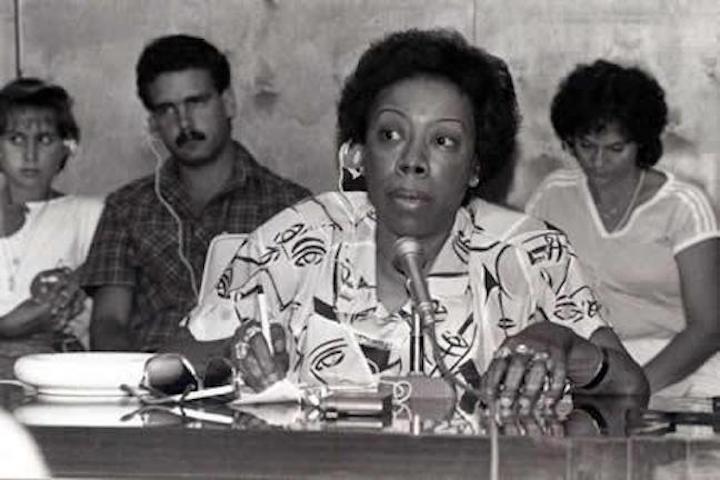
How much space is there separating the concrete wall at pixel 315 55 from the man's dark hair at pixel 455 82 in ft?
4.38

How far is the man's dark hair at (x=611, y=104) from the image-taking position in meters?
4.94

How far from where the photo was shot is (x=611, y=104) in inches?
196

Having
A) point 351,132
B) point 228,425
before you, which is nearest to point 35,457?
point 228,425

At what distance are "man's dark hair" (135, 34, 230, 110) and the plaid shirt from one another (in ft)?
0.70

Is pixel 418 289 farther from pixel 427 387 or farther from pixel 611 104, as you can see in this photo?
pixel 611 104

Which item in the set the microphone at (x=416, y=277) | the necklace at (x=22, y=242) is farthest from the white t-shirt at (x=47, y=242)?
the microphone at (x=416, y=277)

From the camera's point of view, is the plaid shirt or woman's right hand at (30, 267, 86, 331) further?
woman's right hand at (30, 267, 86, 331)

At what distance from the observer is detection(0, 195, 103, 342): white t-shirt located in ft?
16.7

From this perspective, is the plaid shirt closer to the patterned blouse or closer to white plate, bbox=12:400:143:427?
the patterned blouse

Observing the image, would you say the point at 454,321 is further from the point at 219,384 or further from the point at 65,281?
the point at 65,281

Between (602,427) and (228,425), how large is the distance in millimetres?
509

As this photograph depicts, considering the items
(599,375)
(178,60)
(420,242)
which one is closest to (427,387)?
(599,375)

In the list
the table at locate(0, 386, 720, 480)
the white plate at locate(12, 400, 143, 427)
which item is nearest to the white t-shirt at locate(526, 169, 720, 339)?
the white plate at locate(12, 400, 143, 427)

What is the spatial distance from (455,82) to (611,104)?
1.55 meters
